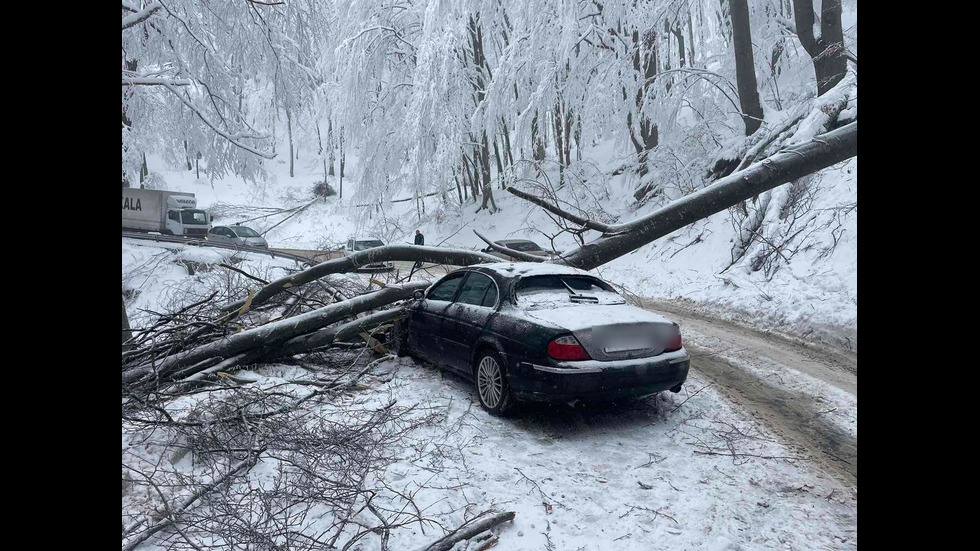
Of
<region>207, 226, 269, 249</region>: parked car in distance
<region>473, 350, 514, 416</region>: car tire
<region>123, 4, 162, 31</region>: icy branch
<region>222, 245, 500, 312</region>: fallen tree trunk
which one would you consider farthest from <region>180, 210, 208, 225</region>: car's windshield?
<region>473, 350, 514, 416</region>: car tire

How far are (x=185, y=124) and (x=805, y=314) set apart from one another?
10.0 meters

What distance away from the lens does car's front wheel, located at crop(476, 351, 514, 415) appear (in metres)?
4.92

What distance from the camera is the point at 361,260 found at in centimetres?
774

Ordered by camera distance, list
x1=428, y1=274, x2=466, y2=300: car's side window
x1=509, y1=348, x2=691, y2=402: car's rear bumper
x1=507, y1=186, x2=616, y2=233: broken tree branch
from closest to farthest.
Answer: x1=509, y1=348, x2=691, y2=402: car's rear bumper, x1=428, y1=274, x2=466, y2=300: car's side window, x1=507, y1=186, x2=616, y2=233: broken tree branch

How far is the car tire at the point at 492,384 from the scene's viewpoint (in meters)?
4.91

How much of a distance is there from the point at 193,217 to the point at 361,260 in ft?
75.9

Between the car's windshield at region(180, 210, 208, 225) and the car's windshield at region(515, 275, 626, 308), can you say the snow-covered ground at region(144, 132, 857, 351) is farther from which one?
the car's windshield at region(180, 210, 208, 225)

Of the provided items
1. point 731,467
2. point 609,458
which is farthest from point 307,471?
point 731,467

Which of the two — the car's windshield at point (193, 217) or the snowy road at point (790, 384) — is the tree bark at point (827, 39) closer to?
the snowy road at point (790, 384)

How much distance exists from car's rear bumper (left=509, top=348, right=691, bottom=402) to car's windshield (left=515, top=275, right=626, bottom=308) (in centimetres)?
76

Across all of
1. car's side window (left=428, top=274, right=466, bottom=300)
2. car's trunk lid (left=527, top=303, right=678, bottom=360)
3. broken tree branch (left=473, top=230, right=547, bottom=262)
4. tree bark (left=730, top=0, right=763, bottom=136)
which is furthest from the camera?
tree bark (left=730, top=0, right=763, bottom=136)
